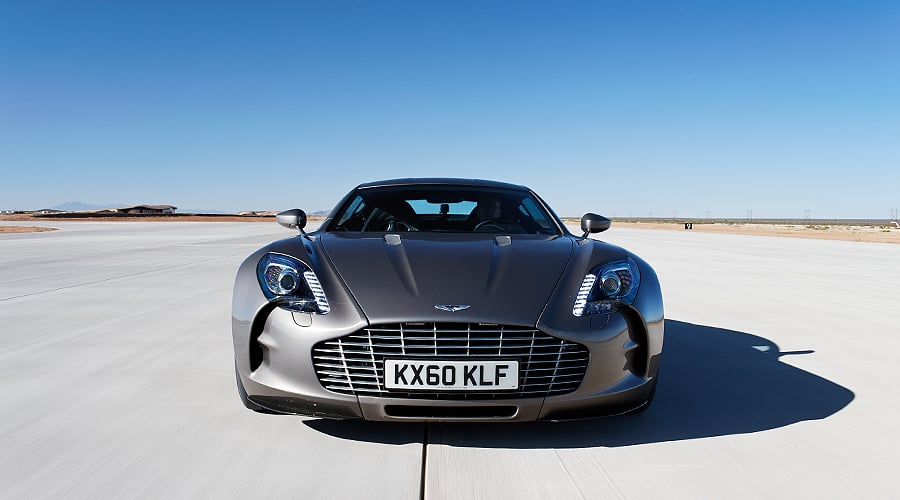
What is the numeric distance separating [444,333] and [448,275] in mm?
354

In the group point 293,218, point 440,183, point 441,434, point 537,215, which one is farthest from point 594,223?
point 293,218

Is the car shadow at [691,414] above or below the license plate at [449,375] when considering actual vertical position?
below

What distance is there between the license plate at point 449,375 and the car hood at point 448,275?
168 millimetres

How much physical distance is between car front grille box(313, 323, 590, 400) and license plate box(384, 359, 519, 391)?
0.02 metres

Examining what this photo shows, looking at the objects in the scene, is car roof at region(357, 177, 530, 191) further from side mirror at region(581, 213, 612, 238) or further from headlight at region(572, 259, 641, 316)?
headlight at region(572, 259, 641, 316)

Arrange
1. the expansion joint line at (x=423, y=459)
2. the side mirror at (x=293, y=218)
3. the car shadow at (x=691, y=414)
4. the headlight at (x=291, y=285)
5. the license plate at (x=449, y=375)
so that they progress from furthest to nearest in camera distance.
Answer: the side mirror at (x=293, y=218), the car shadow at (x=691, y=414), the headlight at (x=291, y=285), the license plate at (x=449, y=375), the expansion joint line at (x=423, y=459)

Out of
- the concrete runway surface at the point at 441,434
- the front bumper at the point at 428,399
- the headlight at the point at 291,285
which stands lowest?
the concrete runway surface at the point at 441,434

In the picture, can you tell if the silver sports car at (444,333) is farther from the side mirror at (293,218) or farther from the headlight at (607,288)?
the side mirror at (293,218)

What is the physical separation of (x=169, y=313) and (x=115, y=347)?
62.6 inches

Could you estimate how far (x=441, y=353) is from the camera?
8.37ft

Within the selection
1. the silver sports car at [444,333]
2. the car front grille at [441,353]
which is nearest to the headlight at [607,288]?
the silver sports car at [444,333]

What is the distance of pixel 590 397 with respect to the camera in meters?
2.65

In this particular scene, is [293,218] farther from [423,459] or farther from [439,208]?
[423,459]

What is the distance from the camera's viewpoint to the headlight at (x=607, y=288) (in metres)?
2.79
